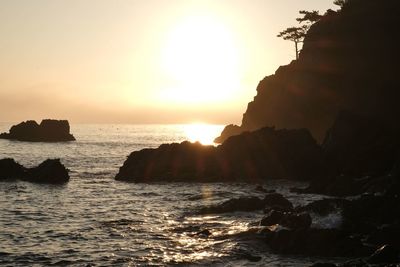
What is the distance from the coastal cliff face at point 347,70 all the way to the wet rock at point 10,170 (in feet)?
158

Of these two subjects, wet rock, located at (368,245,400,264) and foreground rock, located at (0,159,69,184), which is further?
foreground rock, located at (0,159,69,184)

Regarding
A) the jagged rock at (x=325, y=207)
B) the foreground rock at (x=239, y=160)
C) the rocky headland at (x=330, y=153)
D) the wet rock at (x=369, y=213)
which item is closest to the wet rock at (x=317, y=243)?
the rocky headland at (x=330, y=153)

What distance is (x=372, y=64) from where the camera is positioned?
72.8 metres

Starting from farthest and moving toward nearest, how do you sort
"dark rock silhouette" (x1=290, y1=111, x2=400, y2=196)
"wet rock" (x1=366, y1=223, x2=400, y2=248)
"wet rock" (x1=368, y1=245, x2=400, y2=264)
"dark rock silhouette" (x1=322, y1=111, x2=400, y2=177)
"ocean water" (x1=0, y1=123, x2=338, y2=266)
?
1. "dark rock silhouette" (x1=322, y1=111, x2=400, y2=177)
2. "dark rock silhouette" (x1=290, y1=111, x2=400, y2=196)
3. "wet rock" (x1=366, y1=223, x2=400, y2=248)
4. "ocean water" (x1=0, y1=123, x2=338, y2=266)
5. "wet rock" (x1=368, y1=245, x2=400, y2=264)

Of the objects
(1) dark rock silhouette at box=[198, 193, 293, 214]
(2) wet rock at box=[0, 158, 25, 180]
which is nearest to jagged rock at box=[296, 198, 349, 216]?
(1) dark rock silhouette at box=[198, 193, 293, 214]

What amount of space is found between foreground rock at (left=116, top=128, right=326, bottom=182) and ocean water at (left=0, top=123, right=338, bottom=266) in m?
7.89

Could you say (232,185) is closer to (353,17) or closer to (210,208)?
(210,208)

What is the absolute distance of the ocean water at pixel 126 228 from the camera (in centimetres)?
2372

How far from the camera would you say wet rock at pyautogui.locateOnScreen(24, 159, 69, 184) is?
57.3 m

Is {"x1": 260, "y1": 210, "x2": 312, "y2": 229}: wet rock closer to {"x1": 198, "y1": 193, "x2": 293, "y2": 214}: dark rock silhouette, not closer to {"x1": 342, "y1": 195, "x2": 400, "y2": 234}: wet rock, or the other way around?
{"x1": 342, "y1": 195, "x2": 400, "y2": 234}: wet rock

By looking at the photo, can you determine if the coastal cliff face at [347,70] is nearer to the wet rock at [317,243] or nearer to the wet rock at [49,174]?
the wet rock at [49,174]

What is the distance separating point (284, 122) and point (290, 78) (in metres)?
10.9

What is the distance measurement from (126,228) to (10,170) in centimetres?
3466

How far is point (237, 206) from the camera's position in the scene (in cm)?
3672
